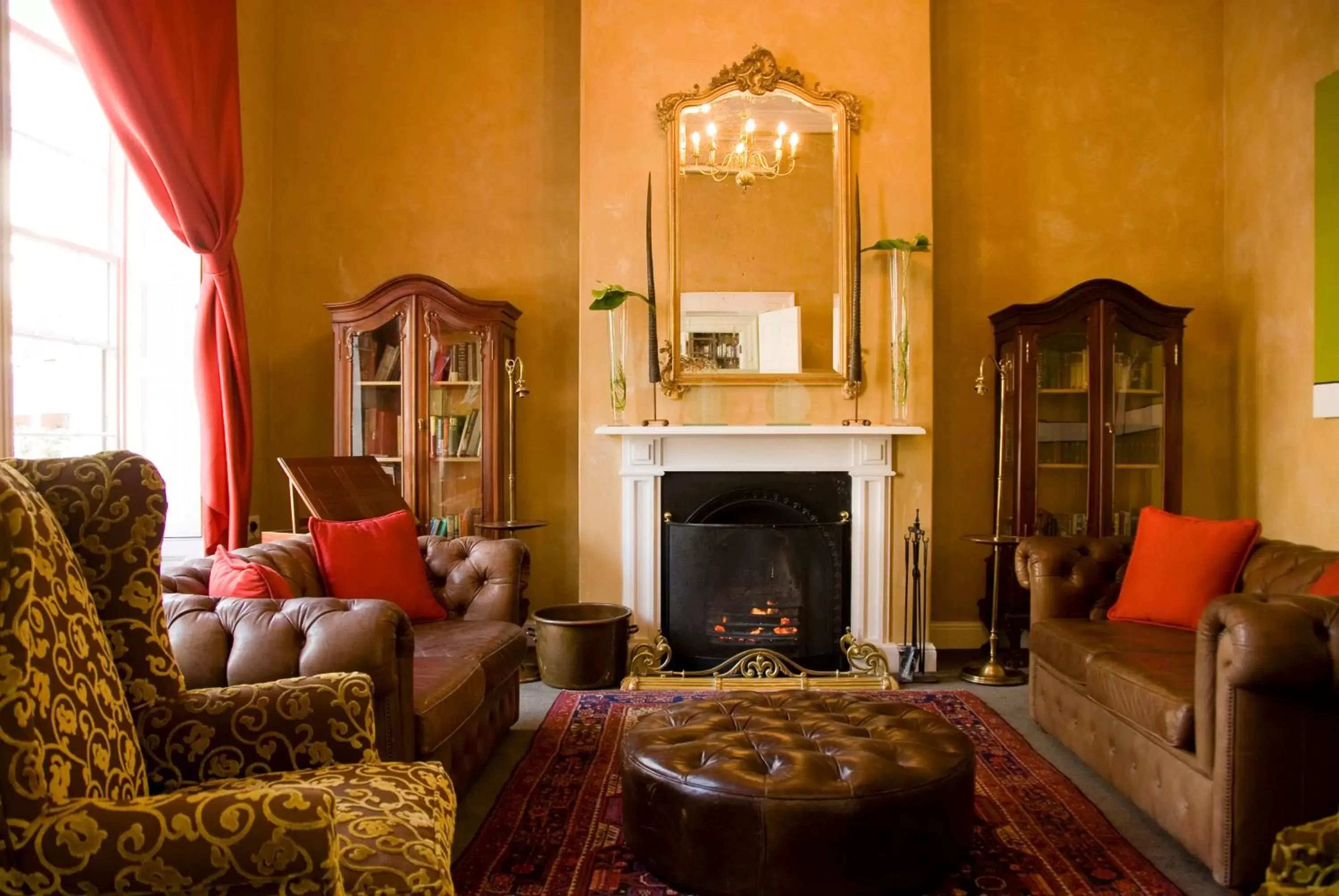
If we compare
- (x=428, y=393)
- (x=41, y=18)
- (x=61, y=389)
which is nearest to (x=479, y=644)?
(x=428, y=393)

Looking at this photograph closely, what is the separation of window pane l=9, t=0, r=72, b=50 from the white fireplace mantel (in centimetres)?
268

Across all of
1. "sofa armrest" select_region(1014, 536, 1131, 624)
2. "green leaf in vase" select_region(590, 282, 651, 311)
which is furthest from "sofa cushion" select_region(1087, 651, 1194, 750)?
"green leaf in vase" select_region(590, 282, 651, 311)

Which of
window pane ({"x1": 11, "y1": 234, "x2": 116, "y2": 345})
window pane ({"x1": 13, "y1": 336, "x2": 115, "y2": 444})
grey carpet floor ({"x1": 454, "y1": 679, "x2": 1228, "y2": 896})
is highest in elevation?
window pane ({"x1": 11, "y1": 234, "x2": 116, "y2": 345})

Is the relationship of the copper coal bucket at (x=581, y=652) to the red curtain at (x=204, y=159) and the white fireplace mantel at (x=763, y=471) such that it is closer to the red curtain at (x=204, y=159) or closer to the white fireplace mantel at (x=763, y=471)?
the white fireplace mantel at (x=763, y=471)

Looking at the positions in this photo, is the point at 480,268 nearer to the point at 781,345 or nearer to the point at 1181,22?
the point at 781,345

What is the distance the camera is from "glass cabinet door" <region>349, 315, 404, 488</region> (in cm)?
457

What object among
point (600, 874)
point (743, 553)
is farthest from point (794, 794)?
point (743, 553)

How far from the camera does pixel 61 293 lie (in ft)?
12.0

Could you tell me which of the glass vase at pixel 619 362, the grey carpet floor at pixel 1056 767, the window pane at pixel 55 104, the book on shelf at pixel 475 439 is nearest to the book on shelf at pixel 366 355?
the book on shelf at pixel 475 439

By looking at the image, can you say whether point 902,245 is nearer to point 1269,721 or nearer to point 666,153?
point 666,153

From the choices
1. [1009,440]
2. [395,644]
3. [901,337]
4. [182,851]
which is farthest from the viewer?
[1009,440]

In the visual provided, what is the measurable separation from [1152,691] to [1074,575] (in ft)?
3.13

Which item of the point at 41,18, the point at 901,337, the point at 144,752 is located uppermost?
the point at 41,18

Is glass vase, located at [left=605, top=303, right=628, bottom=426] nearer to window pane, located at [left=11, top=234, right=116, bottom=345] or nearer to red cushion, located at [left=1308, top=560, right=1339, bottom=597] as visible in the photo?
window pane, located at [left=11, top=234, right=116, bottom=345]
